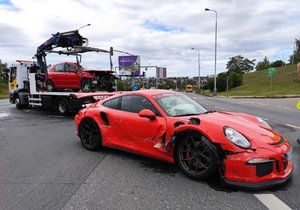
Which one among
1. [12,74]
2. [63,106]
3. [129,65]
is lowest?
[63,106]

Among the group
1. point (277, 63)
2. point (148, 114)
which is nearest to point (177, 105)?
point (148, 114)

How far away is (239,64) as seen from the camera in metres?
146

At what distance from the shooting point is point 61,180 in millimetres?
5164

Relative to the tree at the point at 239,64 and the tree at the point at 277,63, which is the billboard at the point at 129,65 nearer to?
the tree at the point at 277,63

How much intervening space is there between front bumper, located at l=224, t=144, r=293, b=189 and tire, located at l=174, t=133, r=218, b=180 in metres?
0.25

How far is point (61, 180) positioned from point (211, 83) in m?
82.6

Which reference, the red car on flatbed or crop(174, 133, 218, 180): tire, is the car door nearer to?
crop(174, 133, 218, 180): tire

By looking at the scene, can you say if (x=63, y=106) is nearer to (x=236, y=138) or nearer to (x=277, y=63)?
(x=236, y=138)

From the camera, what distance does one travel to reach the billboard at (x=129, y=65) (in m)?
Result: 53.3

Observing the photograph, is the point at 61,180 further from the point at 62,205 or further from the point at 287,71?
the point at 287,71

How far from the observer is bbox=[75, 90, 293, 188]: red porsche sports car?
4.51 metres

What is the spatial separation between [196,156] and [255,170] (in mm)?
893

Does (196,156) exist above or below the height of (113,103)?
below

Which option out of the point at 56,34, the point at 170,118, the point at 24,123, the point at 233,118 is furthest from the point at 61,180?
the point at 56,34
